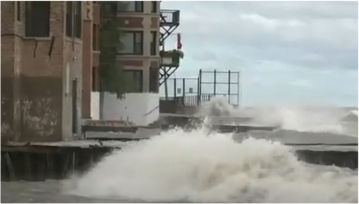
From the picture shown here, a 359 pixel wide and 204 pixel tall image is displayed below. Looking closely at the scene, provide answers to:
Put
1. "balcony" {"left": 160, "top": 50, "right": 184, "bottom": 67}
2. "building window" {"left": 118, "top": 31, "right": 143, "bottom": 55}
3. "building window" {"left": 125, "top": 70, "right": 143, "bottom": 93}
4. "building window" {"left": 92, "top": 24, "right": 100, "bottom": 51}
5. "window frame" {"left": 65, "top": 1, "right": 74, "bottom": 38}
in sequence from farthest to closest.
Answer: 1. "building window" {"left": 118, "top": 31, "right": 143, "bottom": 55}
2. "building window" {"left": 125, "top": 70, "right": 143, "bottom": 93}
3. "building window" {"left": 92, "top": 24, "right": 100, "bottom": 51}
4. "balcony" {"left": 160, "top": 50, "right": 184, "bottom": 67}
5. "window frame" {"left": 65, "top": 1, "right": 74, "bottom": 38}

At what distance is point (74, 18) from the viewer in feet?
92.0

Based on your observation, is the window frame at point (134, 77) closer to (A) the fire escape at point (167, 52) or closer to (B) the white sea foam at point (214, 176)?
(A) the fire escape at point (167, 52)

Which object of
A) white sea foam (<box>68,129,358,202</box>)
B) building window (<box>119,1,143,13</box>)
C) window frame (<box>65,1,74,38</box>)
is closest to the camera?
white sea foam (<box>68,129,358,202</box>)

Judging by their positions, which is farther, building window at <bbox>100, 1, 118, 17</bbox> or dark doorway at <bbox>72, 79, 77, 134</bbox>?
building window at <bbox>100, 1, 118, 17</bbox>

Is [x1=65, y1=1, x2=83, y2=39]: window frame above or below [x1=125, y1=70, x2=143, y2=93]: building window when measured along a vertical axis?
above

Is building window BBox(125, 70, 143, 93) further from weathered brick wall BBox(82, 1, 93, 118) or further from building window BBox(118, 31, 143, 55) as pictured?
weathered brick wall BBox(82, 1, 93, 118)

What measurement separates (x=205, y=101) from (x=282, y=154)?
1998cm

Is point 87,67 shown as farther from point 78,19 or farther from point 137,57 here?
point 137,57

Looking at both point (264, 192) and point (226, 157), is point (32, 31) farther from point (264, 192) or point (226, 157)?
Answer: point (264, 192)

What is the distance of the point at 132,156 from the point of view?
77.6ft

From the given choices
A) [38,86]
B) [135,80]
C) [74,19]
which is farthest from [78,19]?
[135,80]

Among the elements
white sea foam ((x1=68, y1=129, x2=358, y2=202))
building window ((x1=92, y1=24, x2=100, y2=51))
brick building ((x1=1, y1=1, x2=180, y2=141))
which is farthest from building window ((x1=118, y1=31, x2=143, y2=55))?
white sea foam ((x1=68, y1=129, x2=358, y2=202))

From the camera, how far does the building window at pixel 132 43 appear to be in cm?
4527

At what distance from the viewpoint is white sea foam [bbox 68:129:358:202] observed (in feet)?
62.8
